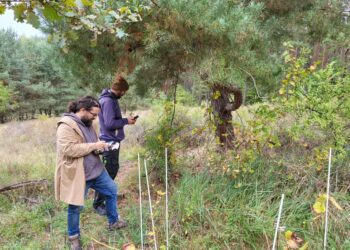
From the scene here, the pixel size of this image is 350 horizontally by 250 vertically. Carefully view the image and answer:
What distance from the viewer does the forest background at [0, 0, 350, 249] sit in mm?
2982

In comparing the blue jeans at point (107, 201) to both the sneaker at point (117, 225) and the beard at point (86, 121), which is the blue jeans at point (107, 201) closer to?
the sneaker at point (117, 225)

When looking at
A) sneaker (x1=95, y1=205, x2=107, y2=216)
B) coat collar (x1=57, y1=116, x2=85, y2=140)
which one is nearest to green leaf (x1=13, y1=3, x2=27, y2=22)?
coat collar (x1=57, y1=116, x2=85, y2=140)

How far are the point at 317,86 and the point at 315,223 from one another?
4.34ft

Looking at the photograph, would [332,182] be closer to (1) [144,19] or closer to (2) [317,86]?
(2) [317,86]

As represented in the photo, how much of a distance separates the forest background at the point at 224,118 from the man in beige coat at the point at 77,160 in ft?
1.85

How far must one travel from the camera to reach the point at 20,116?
2419cm

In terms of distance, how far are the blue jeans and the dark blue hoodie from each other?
1.97ft

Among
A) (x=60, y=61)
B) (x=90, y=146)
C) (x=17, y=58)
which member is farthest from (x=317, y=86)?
(x=17, y=58)

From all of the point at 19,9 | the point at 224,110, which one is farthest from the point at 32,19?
the point at 224,110

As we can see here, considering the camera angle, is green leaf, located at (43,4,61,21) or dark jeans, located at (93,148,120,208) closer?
green leaf, located at (43,4,61,21)

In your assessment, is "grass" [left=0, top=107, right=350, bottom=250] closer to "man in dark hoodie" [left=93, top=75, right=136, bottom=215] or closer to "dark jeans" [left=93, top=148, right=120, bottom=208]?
"dark jeans" [left=93, top=148, right=120, bottom=208]

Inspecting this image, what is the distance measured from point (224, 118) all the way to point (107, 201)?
2334mm

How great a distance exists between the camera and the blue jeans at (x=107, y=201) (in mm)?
3227

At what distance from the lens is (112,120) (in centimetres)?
386
